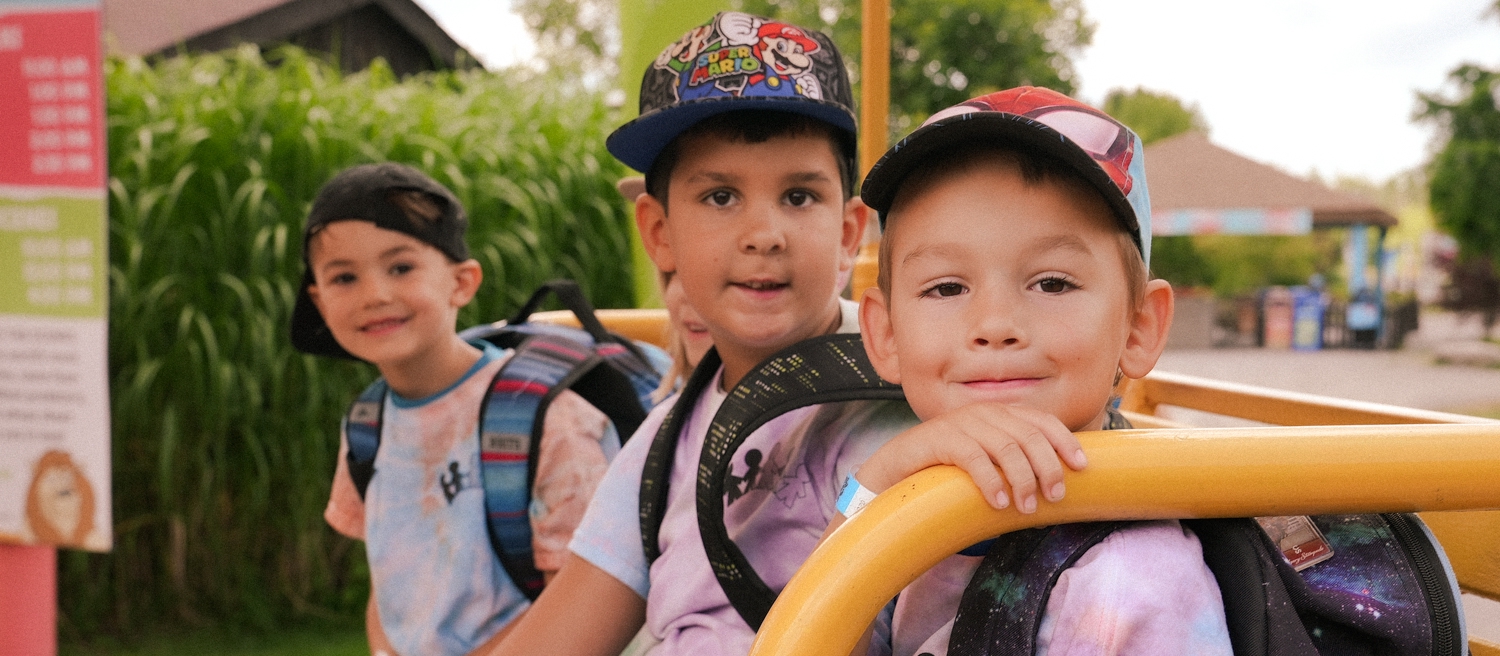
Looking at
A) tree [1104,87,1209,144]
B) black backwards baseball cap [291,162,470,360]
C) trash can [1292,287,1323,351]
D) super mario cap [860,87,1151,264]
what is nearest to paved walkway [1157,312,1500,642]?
trash can [1292,287,1323,351]

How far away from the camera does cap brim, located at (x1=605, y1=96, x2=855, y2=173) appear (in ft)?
4.46

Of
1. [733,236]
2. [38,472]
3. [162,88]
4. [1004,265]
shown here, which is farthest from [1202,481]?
[162,88]

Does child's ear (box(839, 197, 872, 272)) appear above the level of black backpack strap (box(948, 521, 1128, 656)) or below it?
above

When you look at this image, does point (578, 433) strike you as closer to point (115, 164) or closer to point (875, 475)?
point (875, 475)

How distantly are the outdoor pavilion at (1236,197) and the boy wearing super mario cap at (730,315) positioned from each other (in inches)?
87.9

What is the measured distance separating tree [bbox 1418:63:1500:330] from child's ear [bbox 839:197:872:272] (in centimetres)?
1040

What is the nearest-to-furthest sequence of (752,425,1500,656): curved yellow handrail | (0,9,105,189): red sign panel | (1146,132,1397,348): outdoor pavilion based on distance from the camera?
(752,425,1500,656): curved yellow handrail < (0,9,105,189): red sign panel < (1146,132,1397,348): outdoor pavilion

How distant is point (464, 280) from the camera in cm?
219

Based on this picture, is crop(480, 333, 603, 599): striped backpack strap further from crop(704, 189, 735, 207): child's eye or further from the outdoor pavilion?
the outdoor pavilion

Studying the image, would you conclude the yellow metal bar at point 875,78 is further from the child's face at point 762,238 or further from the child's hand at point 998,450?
the child's hand at point 998,450

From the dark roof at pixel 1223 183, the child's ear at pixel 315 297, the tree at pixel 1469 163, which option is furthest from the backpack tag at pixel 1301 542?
the tree at pixel 1469 163

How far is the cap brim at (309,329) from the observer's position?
2275 millimetres

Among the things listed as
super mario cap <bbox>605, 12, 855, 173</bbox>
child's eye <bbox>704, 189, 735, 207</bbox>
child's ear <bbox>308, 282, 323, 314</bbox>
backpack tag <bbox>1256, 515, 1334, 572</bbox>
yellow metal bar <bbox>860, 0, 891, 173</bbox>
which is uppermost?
yellow metal bar <bbox>860, 0, 891, 173</bbox>

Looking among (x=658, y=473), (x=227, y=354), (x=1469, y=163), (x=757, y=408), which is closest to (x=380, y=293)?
(x=658, y=473)
